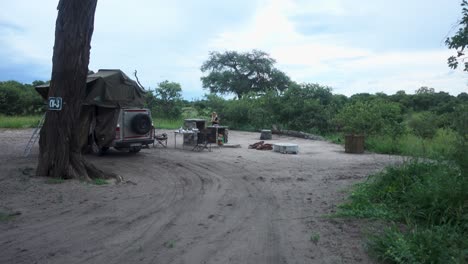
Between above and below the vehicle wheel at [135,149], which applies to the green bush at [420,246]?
below

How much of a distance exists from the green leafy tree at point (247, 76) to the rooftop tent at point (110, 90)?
1420 inches

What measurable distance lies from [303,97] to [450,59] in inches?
927

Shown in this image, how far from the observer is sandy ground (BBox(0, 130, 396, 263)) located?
4.56 metres

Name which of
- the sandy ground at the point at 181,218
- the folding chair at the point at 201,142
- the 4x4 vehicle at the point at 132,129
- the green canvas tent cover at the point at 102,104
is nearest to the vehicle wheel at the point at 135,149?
the 4x4 vehicle at the point at 132,129

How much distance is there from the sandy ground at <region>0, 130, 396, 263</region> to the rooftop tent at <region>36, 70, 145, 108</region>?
300 centimetres

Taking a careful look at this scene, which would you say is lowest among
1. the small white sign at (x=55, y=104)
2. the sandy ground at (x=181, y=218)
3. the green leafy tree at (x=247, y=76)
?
the sandy ground at (x=181, y=218)

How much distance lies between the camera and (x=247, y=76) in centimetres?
5116

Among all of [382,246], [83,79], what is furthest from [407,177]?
[83,79]

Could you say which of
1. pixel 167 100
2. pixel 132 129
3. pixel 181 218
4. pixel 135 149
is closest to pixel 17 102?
pixel 167 100

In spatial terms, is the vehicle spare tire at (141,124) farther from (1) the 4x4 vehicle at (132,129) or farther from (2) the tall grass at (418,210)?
(2) the tall grass at (418,210)

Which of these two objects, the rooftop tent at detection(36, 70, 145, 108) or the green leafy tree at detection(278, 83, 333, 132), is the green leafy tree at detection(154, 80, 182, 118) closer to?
the green leafy tree at detection(278, 83, 333, 132)

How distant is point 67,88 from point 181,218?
15.8ft

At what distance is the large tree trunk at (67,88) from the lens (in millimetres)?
8969

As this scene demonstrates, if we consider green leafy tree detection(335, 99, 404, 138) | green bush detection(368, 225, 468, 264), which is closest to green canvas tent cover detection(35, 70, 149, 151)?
green bush detection(368, 225, 468, 264)
